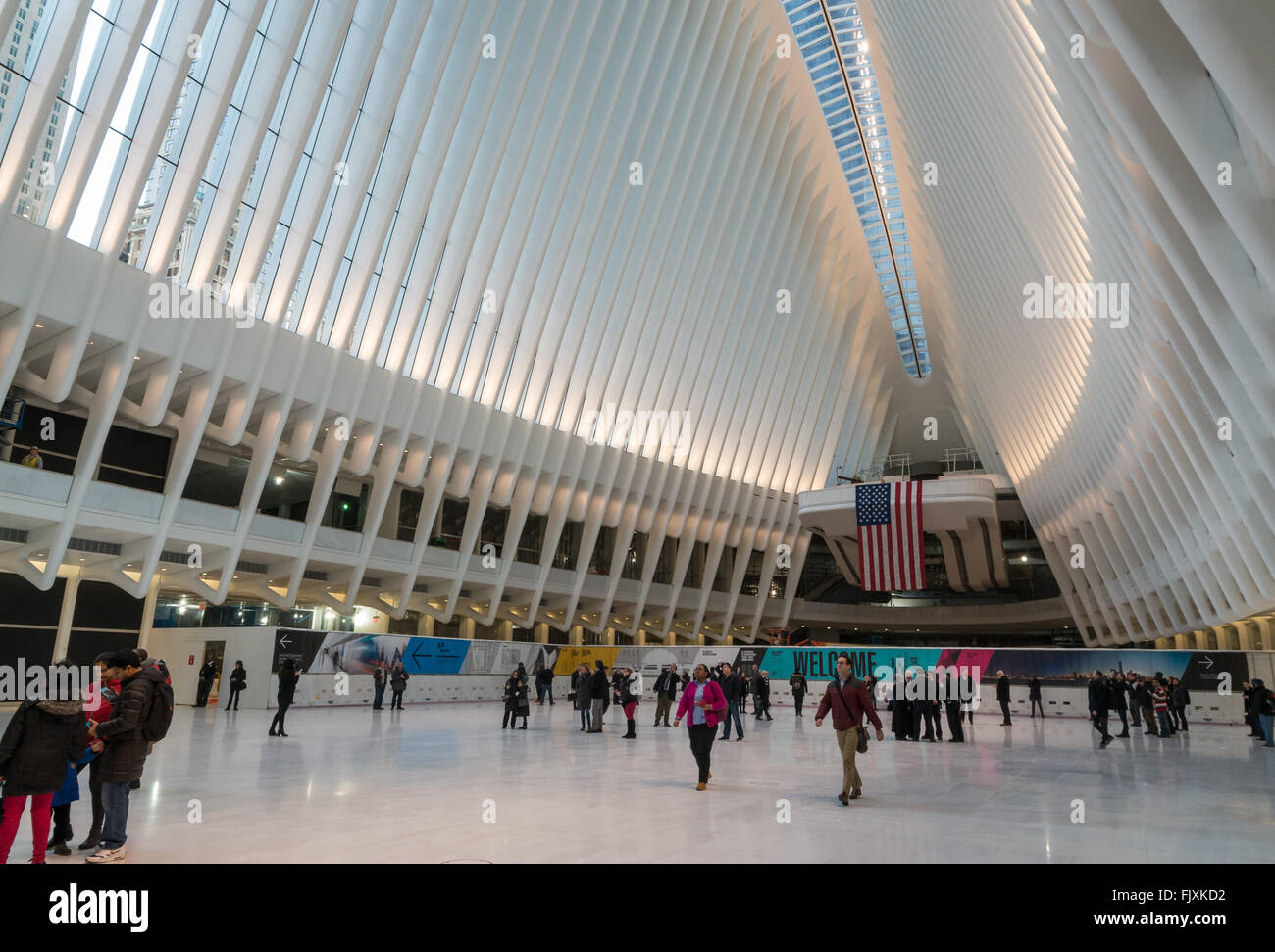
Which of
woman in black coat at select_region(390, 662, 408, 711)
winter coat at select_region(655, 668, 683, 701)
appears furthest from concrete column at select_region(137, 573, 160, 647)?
winter coat at select_region(655, 668, 683, 701)

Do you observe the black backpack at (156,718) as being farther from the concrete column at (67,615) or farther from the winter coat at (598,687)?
the concrete column at (67,615)

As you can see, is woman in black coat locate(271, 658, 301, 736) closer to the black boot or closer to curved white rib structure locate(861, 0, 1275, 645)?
the black boot

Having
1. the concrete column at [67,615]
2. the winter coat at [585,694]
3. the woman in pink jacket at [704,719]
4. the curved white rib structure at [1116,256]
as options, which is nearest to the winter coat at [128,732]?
the woman in pink jacket at [704,719]

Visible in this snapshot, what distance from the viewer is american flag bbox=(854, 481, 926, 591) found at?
36.7 metres

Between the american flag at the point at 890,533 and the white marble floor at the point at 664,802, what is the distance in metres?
21.9

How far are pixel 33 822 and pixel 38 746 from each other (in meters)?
0.43

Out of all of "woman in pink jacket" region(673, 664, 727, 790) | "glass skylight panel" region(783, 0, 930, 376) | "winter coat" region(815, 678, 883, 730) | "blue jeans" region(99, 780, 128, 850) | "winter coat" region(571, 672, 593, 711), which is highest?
"glass skylight panel" region(783, 0, 930, 376)

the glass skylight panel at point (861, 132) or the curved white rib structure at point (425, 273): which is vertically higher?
the glass skylight panel at point (861, 132)

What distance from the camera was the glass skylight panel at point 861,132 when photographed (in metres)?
30.4

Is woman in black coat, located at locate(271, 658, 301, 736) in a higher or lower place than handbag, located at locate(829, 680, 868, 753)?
lower

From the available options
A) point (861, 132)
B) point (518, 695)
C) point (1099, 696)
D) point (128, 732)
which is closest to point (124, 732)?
point (128, 732)

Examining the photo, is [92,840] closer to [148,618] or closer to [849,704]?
[849,704]
